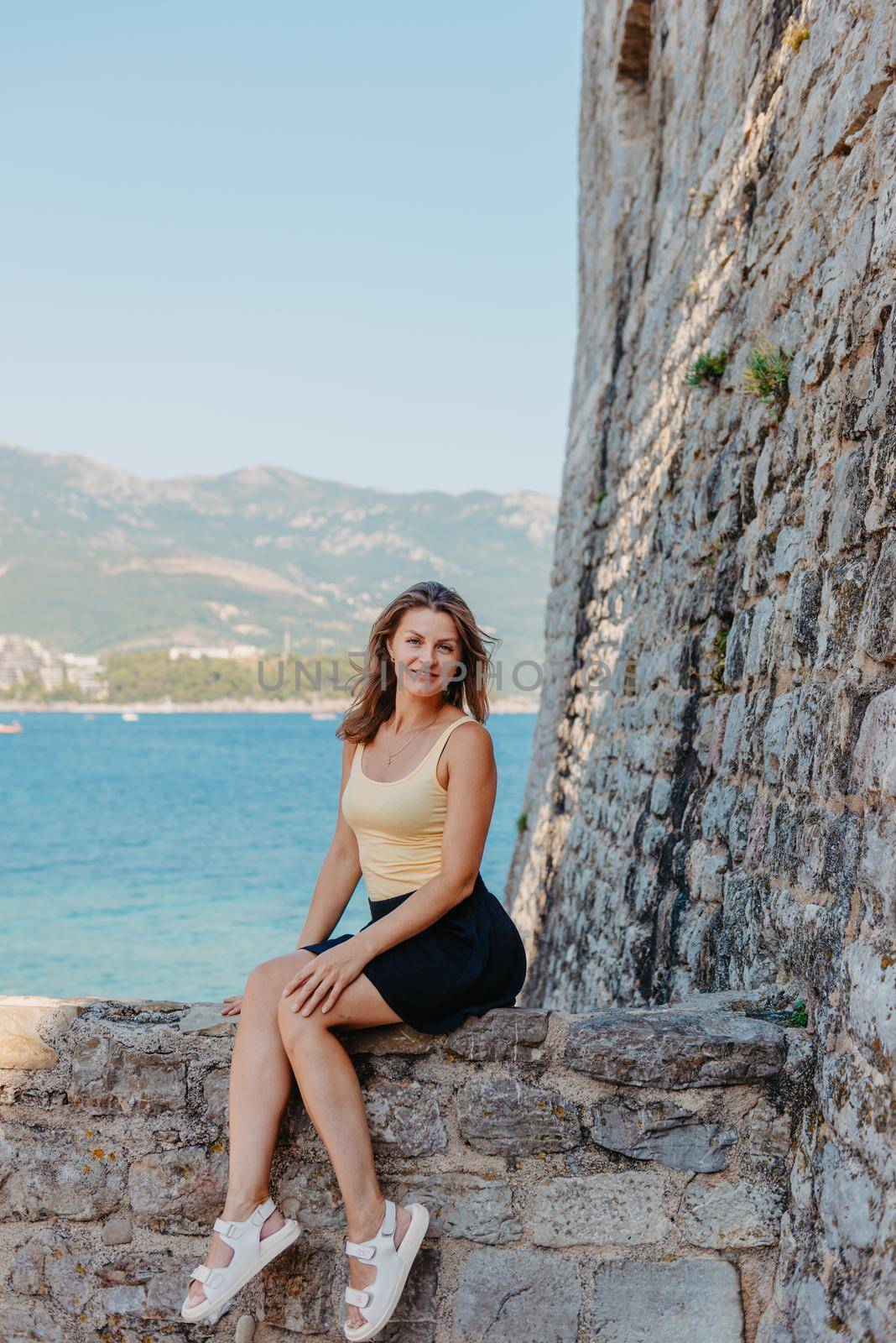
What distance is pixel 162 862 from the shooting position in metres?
31.4

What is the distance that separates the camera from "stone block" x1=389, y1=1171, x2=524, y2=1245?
2.40 metres

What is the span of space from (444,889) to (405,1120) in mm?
507

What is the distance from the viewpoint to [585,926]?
5.27m

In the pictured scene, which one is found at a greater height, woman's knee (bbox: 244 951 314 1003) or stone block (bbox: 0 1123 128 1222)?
woman's knee (bbox: 244 951 314 1003)

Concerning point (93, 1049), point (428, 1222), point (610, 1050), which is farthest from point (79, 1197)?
point (610, 1050)

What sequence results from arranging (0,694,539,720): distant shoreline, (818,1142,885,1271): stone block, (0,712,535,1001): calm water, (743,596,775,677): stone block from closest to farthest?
1. (818,1142,885,1271): stone block
2. (743,596,775,677): stone block
3. (0,712,535,1001): calm water
4. (0,694,539,720): distant shoreline

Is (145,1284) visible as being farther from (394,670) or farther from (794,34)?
(794,34)

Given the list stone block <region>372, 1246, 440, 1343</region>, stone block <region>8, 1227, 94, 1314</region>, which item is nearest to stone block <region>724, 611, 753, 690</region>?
stone block <region>372, 1246, 440, 1343</region>

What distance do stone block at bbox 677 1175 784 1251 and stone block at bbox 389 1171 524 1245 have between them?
367 mm

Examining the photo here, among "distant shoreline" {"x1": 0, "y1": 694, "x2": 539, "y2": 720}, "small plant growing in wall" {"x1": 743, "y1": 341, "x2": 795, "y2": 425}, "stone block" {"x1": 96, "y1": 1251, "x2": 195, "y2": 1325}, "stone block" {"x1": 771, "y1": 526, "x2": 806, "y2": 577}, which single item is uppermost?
"small plant growing in wall" {"x1": 743, "y1": 341, "x2": 795, "y2": 425}

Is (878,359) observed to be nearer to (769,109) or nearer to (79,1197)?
(769,109)

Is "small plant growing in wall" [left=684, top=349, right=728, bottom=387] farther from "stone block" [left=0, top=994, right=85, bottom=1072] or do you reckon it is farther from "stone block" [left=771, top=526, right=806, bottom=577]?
"stone block" [left=0, top=994, right=85, bottom=1072]

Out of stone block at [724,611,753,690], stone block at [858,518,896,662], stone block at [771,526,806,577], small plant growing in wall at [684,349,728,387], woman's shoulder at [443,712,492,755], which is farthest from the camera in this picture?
small plant growing in wall at [684,349,728,387]

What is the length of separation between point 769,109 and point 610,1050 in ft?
10.7
